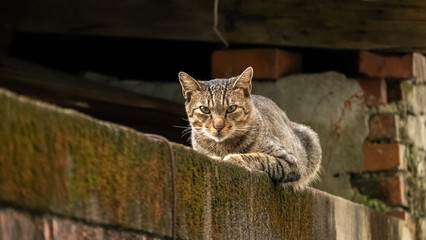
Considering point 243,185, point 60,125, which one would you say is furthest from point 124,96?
point 60,125

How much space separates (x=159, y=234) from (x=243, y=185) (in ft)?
2.77

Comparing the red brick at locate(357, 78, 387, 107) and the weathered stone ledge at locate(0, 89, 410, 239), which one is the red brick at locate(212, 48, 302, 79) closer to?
the red brick at locate(357, 78, 387, 107)

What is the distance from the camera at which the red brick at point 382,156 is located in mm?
5898

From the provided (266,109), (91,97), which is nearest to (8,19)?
(91,97)

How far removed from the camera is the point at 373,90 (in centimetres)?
603

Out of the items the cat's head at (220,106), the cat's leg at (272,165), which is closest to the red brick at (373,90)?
the cat's head at (220,106)

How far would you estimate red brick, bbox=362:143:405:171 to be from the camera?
5.90 meters

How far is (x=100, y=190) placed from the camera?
1864 mm

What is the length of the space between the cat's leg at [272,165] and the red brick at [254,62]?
180 centimetres

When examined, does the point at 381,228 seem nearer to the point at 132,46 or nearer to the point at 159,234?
the point at 132,46

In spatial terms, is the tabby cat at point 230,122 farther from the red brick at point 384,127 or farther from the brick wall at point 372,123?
the red brick at point 384,127

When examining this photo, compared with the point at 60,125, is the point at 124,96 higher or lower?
higher

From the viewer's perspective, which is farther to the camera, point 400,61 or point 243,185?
point 400,61

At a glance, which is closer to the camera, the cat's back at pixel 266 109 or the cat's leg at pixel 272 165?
the cat's leg at pixel 272 165
